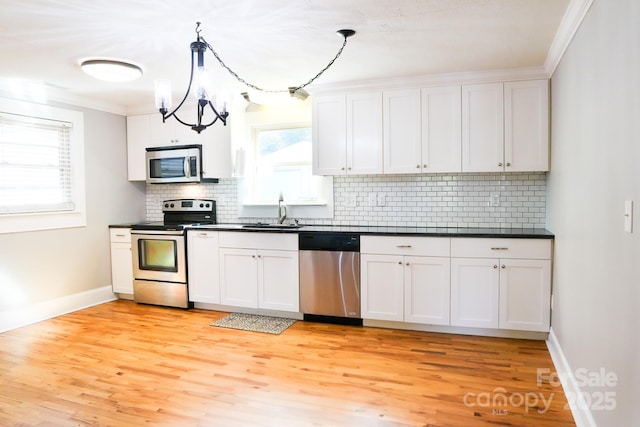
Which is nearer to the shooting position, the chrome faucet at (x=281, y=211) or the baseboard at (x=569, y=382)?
the baseboard at (x=569, y=382)

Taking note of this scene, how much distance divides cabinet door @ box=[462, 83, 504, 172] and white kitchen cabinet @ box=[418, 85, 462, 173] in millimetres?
62

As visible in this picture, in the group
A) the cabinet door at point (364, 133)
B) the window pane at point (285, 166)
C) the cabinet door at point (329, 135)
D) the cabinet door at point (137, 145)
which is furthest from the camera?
the cabinet door at point (137, 145)

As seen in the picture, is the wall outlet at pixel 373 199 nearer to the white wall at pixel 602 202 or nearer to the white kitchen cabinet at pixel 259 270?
the white kitchen cabinet at pixel 259 270

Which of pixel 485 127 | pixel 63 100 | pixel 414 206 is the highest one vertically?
pixel 63 100

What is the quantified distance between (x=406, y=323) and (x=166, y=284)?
271 cm

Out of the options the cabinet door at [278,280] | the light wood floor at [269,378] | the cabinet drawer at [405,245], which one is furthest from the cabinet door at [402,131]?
the light wood floor at [269,378]

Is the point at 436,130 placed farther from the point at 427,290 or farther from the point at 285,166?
the point at 285,166

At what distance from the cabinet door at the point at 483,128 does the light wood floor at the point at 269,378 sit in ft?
5.15

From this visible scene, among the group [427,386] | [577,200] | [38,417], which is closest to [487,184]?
[577,200]

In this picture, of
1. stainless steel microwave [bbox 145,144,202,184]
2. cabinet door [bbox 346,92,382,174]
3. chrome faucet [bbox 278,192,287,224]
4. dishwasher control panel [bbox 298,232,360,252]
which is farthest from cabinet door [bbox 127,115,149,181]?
cabinet door [bbox 346,92,382,174]

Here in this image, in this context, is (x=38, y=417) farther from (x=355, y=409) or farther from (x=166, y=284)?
(x=166, y=284)

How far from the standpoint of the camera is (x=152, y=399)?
8.30 feet

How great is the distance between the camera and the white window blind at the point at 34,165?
394cm

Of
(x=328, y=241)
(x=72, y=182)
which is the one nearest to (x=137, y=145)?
(x=72, y=182)
